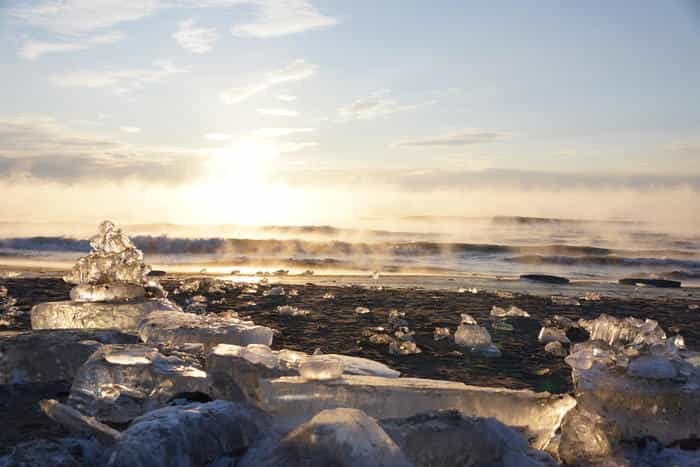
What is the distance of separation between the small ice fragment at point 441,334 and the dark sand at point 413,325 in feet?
0.18

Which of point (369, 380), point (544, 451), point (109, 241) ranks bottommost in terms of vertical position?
point (544, 451)

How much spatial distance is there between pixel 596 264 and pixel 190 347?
1465 cm

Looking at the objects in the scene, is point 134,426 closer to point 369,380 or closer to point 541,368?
point 369,380

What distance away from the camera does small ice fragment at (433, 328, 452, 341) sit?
15.1 feet

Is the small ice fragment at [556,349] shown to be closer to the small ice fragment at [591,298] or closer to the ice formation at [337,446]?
the ice formation at [337,446]

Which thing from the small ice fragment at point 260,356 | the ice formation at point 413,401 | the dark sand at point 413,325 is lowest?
the dark sand at point 413,325

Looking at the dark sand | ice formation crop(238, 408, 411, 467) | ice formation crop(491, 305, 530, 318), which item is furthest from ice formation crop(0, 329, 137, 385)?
ice formation crop(491, 305, 530, 318)

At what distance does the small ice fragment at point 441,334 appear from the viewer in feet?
15.1

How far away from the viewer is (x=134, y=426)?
6.22 ft

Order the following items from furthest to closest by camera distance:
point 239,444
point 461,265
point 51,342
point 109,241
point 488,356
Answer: point 461,265, point 109,241, point 488,356, point 51,342, point 239,444

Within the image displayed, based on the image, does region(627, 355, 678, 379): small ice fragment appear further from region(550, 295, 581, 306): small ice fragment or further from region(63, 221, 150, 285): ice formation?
region(550, 295, 581, 306): small ice fragment

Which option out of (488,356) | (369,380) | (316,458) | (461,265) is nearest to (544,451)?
(369,380)

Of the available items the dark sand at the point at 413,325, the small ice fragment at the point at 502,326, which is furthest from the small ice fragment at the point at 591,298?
the small ice fragment at the point at 502,326

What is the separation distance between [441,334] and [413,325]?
1.81 feet
